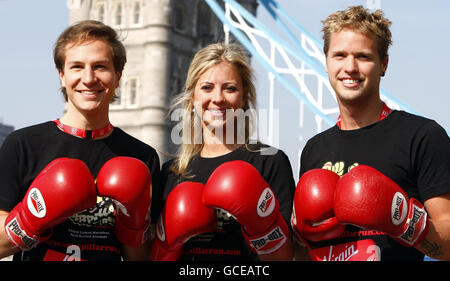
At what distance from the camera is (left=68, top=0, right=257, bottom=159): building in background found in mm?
29156

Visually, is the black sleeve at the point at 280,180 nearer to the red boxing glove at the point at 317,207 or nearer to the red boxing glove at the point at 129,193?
the red boxing glove at the point at 317,207

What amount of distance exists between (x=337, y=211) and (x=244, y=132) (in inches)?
33.7

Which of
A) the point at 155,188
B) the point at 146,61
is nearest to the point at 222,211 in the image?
the point at 155,188

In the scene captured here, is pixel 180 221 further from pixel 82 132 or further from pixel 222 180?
pixel 82 132

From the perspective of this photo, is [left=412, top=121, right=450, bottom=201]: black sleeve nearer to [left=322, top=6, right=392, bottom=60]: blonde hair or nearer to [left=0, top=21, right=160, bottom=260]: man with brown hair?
[left=322, top=6, right=392, bottom=60]: blonde hair

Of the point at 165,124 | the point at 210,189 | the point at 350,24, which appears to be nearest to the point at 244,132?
the point at 210,189

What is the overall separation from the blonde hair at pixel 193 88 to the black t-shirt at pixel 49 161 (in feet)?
1.27

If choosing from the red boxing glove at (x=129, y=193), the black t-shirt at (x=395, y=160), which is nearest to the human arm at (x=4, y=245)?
the red boxing glove at (x=129, y=193)

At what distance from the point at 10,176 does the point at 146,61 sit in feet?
88.9

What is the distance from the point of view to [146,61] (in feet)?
97.2

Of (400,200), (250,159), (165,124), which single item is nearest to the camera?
(400,200)

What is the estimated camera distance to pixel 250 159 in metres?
3.23

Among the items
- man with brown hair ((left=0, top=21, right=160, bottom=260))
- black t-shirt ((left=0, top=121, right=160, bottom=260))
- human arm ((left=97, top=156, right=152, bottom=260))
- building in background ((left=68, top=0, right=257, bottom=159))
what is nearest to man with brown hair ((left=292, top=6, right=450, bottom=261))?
human arm ((left=97, top=156, right=152, bottom=260))
